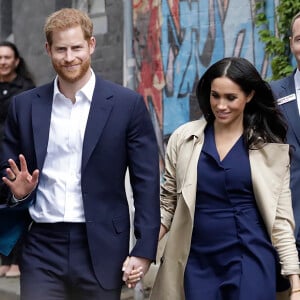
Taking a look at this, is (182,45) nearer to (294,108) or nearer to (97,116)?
(294,108)

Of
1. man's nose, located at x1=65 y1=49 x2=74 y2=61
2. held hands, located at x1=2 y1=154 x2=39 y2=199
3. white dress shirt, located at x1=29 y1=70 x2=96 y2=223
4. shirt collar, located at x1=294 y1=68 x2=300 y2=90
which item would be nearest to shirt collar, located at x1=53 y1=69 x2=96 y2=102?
white dress shirt, located at x1=29 y1=70 x2=96 y2=223

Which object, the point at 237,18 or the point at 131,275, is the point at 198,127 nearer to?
the point at 131,275

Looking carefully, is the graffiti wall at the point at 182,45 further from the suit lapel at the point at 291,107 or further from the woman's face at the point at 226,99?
the woman's face at the point at 226,99

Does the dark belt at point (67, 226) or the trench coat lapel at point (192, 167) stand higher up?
the trench coat lapel at point (192, 167)

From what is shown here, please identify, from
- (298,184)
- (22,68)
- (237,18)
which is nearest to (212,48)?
(237,18)

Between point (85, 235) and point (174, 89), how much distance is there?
425 centimetres

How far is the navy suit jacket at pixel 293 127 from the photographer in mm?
4219

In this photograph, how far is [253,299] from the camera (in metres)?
3.76

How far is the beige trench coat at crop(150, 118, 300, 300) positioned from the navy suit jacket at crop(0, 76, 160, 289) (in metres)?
0.11

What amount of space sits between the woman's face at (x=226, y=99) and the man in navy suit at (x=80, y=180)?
1.22 feet

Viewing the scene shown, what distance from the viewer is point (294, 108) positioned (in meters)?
4.32

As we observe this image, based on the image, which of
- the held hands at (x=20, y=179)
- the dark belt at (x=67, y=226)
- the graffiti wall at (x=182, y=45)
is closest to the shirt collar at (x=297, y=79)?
the dark belt at (x=67, y=226)

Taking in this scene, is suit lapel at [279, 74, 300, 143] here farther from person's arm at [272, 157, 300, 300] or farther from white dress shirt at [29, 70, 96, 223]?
white dress shirt at [29, 70, 96, 223]

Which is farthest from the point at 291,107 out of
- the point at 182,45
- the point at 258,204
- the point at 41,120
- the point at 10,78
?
the point at 182,45
